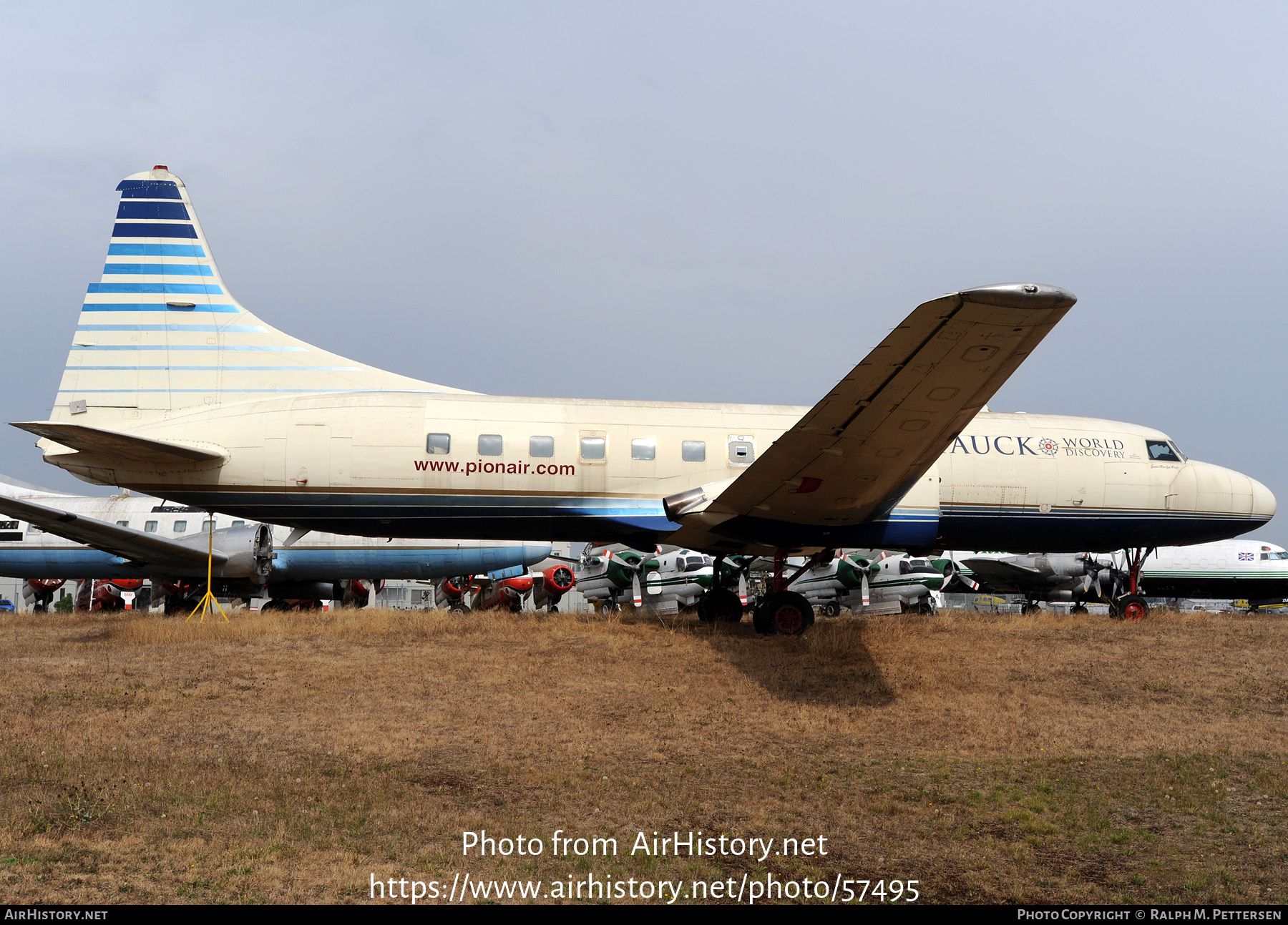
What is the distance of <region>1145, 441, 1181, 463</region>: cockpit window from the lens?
19391 mm

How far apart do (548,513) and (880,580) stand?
69.9 feet

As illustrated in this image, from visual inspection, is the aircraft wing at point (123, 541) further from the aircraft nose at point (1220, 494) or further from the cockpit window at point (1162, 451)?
the aircraft nose at point (1220, 494)

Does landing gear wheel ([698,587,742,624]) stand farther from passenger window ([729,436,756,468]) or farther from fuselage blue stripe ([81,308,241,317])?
→ fuselage blue stripe ([81,308,241,317])

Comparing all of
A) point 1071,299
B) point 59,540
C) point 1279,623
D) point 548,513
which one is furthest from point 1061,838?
point 59,540

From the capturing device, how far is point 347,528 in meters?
17.0

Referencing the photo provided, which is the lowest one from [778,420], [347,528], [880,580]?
[880,580]

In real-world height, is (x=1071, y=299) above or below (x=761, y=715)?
above

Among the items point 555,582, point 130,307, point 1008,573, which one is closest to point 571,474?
point 130,307

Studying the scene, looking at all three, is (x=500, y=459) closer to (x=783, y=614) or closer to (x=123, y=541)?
(x=783, y=614)

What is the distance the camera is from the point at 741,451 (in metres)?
17.8

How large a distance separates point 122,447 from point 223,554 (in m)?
13.1

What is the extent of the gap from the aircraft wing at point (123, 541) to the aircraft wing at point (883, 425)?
16069mm

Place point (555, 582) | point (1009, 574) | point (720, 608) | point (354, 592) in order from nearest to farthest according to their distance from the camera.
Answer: point (720, 608)
point (1009, 574)
point (555, 582)
point (354, 592)
